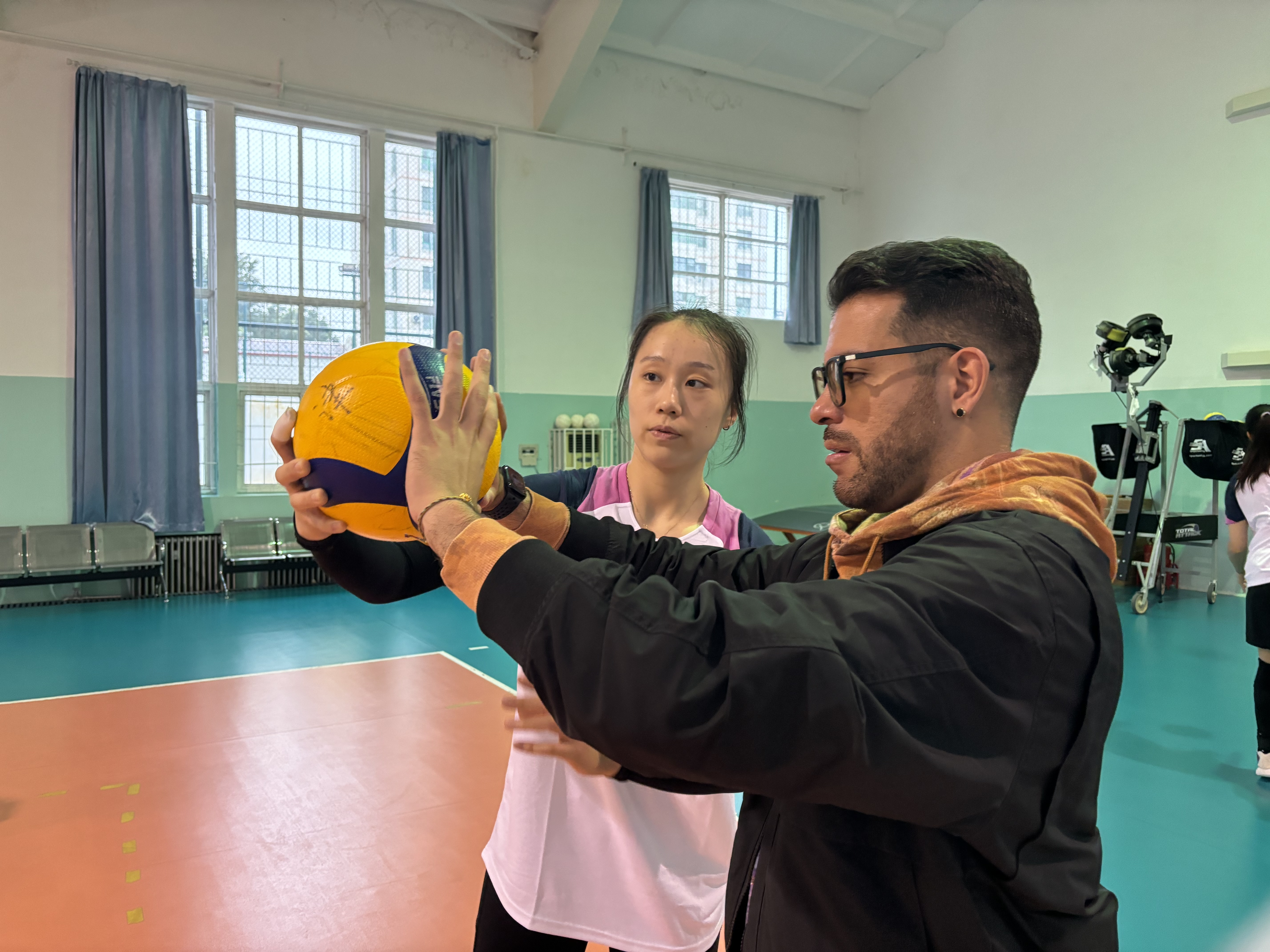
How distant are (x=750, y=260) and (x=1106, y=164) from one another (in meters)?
4.38

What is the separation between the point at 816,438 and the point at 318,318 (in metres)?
6.73

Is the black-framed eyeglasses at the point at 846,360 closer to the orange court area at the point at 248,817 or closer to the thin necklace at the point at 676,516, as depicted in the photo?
the thin necklace at the point at 676,516

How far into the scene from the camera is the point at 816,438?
38.2ft

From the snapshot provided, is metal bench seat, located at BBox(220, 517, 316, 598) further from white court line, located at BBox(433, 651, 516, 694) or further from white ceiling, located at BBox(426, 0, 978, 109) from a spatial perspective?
white ceiling, located at BBox(426, 0, 978, 109)

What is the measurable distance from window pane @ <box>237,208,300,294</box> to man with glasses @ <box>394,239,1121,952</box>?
8569mm

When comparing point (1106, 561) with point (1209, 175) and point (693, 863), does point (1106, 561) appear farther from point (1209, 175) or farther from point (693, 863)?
point (1209, 175)

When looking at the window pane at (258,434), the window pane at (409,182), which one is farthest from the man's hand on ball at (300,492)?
the window pane at (409,182)

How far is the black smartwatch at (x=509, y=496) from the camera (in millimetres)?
1385

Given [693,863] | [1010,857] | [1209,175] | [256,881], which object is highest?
[1209,175]

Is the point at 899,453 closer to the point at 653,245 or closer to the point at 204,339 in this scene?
the point at 204,339

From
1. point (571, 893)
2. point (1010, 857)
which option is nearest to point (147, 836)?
point (571, 893)

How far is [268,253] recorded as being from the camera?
28.1 ft

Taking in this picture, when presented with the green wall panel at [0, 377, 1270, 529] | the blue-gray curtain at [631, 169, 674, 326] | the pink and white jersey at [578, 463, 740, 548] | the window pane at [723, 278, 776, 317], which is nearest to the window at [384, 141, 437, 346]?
the green wall panel at [0, 377, 1270, 529]

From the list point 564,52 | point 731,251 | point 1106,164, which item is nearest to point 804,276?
point 731,251
